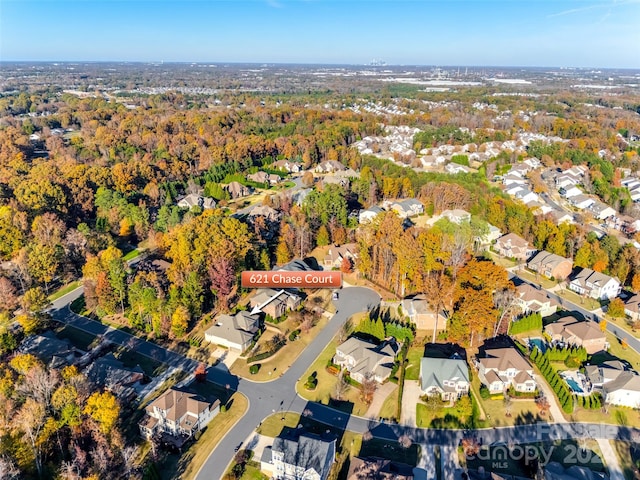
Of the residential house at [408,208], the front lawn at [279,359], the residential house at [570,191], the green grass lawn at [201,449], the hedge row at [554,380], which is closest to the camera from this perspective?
the green grass lawn at [201,449]

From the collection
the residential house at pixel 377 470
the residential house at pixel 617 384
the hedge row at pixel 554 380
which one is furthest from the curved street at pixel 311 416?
the residential house at pixel 377 470

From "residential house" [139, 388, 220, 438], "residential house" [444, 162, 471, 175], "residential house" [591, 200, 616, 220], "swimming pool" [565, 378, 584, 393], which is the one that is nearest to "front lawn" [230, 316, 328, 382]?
"residential house" [139, 388, 220, 438]

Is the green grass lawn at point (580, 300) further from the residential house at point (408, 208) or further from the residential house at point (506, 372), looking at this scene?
the residential house at point (408, 208)

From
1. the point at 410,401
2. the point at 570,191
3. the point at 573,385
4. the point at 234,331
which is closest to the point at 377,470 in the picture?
the point at 410,401

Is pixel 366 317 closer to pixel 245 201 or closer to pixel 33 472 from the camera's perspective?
pixel 33 472

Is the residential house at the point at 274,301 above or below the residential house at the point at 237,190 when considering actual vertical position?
below

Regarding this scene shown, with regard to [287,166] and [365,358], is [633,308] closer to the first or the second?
[365,358]

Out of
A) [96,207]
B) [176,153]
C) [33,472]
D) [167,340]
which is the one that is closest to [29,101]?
[176,153]

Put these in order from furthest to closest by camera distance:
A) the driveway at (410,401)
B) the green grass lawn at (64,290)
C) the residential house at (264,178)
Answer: the residential house at (264,178)
the green grass lawn at (64,290)
the driveway at (410,401)
